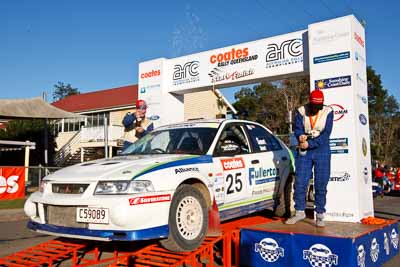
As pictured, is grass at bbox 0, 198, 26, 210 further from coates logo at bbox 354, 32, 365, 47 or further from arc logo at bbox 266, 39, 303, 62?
coates logo at bbox 354, 32, 365, 47

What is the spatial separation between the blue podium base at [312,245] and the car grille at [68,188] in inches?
82.4

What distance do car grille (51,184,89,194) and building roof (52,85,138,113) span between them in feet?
83.1

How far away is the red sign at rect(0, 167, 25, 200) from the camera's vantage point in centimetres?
1455

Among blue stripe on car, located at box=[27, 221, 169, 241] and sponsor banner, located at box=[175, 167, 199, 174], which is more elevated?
sponsor banner, located at box=[175, 167, 199, 174]

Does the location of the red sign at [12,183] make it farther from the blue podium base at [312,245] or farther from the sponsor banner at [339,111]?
the sponsor banner at [339,111]

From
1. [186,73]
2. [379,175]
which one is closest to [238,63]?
[186,73]

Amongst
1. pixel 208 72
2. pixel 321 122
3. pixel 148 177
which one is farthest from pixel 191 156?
pixel 208 72

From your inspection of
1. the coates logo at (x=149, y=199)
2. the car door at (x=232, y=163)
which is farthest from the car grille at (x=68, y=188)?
the car door at (x=232, y=163)

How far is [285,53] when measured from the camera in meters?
8.00

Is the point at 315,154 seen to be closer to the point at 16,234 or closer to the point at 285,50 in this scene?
the point at 285,50

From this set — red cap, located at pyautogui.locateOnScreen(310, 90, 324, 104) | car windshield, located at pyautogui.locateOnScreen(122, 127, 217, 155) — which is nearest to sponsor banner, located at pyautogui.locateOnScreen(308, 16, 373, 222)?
red cap, located at pyautogui.locateOnScreen(310, 90, 324, 104)

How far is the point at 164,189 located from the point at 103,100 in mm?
30382

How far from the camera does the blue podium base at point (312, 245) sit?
432 cm

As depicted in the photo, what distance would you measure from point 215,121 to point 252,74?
3242 millimetres
